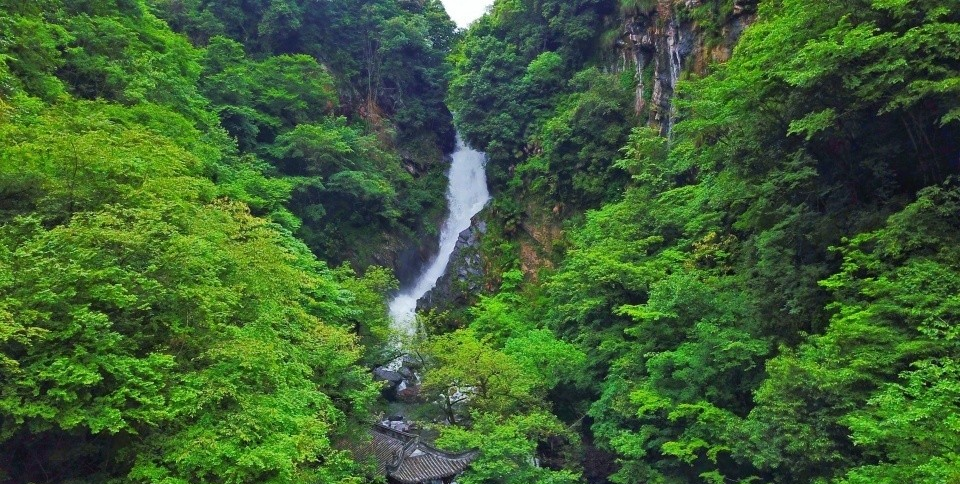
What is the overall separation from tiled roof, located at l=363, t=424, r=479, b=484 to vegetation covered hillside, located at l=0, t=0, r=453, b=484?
2.39 metres

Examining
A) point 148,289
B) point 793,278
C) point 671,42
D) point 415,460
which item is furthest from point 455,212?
point 148,289

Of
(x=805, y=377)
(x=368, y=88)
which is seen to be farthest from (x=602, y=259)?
(x=368, y=88)

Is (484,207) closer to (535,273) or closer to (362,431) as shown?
(535,273)

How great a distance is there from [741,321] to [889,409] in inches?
172

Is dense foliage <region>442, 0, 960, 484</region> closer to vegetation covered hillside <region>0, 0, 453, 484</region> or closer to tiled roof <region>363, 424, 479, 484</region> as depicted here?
tiled roof <region>363, 424, 479, 484</region>

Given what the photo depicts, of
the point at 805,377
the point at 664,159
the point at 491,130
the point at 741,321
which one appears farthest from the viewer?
the point at 491,130

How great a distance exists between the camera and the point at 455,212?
32406 millimetres

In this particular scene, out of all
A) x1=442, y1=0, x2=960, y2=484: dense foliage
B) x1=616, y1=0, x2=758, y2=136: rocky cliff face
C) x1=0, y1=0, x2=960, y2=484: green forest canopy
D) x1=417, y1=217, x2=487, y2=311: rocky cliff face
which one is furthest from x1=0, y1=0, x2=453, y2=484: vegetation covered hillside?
x1=616, y1=0, x2=758, y2=136: rocky cliff face

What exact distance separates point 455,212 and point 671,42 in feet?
49.5

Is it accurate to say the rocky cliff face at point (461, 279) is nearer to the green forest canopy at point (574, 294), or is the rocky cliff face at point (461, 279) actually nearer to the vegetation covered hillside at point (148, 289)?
the green forest canopy at point (574, 294)

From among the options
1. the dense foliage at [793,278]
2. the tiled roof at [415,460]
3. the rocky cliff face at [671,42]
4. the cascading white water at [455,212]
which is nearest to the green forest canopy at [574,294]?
the dense foliage at [793,278]

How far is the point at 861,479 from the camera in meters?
8.17

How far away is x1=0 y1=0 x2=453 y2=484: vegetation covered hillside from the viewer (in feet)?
25.1

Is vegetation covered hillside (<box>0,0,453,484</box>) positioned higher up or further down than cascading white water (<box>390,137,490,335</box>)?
further down
